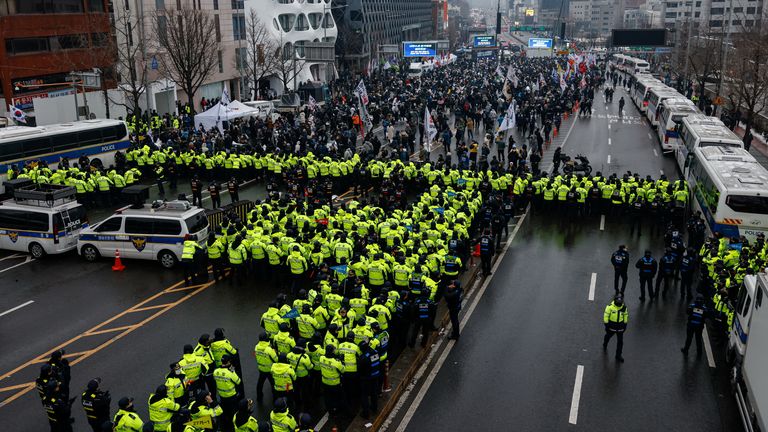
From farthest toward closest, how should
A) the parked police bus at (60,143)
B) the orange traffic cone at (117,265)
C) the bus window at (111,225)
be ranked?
the parked police bus at (60,143) < the bus window at (111,225) < the orange traffic cone at (117,265)

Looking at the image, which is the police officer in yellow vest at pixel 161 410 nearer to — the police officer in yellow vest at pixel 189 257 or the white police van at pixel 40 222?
the police officer in yellow vest at pixel 189 257

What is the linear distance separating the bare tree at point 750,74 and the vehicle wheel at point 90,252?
34591 millimetres

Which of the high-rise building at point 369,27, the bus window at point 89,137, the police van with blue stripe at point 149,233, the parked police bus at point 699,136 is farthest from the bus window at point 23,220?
the high-rise building at point 369,27

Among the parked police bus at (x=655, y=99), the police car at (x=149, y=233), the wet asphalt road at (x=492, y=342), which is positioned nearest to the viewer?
the wet asphalt road at (x=492, y=342)

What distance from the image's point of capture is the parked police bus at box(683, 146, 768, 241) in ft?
62.8

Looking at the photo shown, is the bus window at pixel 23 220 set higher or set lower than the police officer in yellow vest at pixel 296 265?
higher

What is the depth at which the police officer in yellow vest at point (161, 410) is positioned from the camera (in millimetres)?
9633

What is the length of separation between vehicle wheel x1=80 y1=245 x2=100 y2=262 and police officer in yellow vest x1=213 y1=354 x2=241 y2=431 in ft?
35.7

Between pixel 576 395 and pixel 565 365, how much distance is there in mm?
1197

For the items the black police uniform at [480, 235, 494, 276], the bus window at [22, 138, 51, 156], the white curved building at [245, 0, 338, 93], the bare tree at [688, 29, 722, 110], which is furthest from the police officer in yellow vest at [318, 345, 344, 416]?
the white curved building at [245, 0, 338, 93]

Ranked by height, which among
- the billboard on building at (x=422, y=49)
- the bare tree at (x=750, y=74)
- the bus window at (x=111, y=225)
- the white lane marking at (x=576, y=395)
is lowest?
the white lane marking at (x=576, y=395)

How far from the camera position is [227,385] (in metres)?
10.7

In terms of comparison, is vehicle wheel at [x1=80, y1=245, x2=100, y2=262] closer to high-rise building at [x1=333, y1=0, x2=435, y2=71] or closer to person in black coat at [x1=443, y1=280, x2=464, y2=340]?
person in black coat at [x1=443, y1=280, x2=464, y2=340]

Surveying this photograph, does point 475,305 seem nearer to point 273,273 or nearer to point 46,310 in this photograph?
point 273,273
